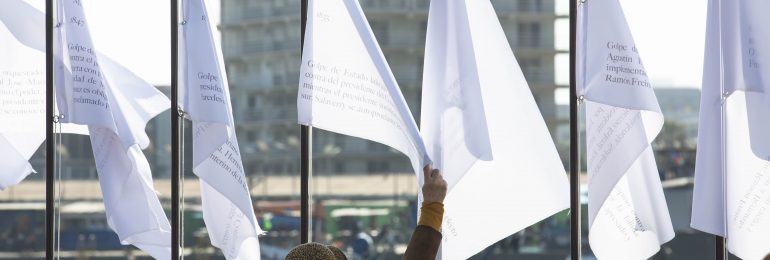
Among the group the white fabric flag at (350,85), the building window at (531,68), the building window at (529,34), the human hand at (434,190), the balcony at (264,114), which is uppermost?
the white fabric flag at (350,85)

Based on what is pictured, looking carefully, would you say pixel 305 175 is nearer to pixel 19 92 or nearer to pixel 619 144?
pixel 619 144

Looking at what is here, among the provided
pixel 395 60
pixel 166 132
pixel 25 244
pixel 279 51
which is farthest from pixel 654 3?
pixel 25 244

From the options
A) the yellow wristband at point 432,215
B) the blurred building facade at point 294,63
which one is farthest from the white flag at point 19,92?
the blurred building facade at point 294,63

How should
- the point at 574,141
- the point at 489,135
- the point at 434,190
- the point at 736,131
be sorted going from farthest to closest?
the point at 574,141 → the point at 489,135 → the point at 736,131 → the point at 434,190

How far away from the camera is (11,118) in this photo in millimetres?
3279

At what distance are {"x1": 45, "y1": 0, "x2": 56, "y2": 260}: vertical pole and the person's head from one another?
1718mm

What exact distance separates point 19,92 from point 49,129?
173 mm

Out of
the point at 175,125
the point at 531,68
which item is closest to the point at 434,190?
the point at 175,125

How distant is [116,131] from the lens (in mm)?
3082

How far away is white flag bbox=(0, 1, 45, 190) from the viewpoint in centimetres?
323

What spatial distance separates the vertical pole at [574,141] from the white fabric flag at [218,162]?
0.79 m

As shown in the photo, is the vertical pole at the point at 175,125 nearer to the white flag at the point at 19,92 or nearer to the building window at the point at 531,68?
the white flag at the point at 19,92

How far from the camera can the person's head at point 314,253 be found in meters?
1.61

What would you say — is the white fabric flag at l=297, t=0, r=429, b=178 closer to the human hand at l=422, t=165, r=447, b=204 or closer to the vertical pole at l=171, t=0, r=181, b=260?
the vertical pole at l=171, t=0, r=181, b=260
